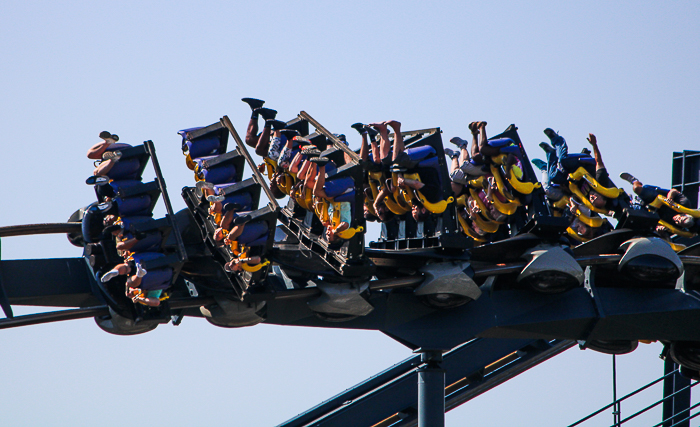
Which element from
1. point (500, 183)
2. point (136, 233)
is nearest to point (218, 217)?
point (136, 233)

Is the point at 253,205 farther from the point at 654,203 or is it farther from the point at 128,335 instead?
the point at 654,203

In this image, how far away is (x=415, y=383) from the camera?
1334cm

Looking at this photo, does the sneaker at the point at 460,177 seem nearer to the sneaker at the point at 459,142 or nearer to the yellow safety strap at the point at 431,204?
the sneaker at the point at 459,142

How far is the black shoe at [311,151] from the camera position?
10391 millimetres

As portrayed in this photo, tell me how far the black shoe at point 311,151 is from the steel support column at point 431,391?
2.71m

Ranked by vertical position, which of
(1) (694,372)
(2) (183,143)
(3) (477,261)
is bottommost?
(1) (694,372)

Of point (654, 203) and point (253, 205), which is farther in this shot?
point (654, 203)

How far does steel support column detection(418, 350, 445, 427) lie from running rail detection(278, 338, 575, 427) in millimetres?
1487

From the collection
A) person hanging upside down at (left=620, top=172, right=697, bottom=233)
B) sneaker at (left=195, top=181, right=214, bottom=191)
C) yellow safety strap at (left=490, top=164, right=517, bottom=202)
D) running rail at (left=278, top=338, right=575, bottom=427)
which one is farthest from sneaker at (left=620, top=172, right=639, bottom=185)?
sneaker at (left=195, top=181, right=214, bottom=191)

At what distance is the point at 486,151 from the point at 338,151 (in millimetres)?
1727

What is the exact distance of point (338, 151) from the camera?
11164mm

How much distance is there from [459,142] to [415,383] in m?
3.08

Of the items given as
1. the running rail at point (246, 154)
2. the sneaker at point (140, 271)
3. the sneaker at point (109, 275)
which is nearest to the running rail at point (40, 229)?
the sneaker at point (109, 275)

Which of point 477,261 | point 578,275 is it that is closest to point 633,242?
point 578,275
